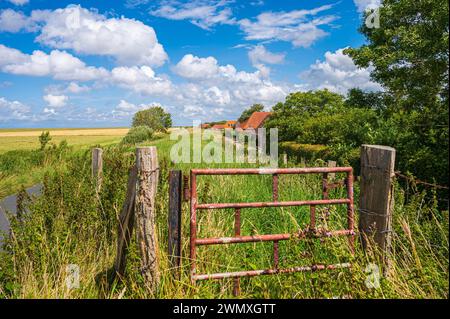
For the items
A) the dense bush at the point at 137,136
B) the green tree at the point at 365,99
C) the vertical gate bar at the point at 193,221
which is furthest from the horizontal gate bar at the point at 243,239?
the dense bush at the point at 137,136

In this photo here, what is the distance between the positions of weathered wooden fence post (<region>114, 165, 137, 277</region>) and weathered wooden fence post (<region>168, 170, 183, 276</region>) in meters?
0.43

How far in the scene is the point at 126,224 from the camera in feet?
13.4

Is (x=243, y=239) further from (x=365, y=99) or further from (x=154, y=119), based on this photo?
(x=154, y=119)

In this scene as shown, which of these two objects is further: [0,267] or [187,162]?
[187,162]

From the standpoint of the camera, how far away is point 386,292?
3332mm

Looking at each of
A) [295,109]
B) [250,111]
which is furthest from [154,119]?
[295,109]

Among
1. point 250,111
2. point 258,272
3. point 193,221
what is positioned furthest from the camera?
point 250,111

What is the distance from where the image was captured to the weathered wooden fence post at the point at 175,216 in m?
3.81

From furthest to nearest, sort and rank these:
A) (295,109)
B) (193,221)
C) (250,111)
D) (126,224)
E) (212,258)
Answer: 1. (250,111)
2. (295,109)
3. (212,258)
4. (126,224)
5. (193,221)

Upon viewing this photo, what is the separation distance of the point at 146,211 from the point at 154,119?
3299 inches
